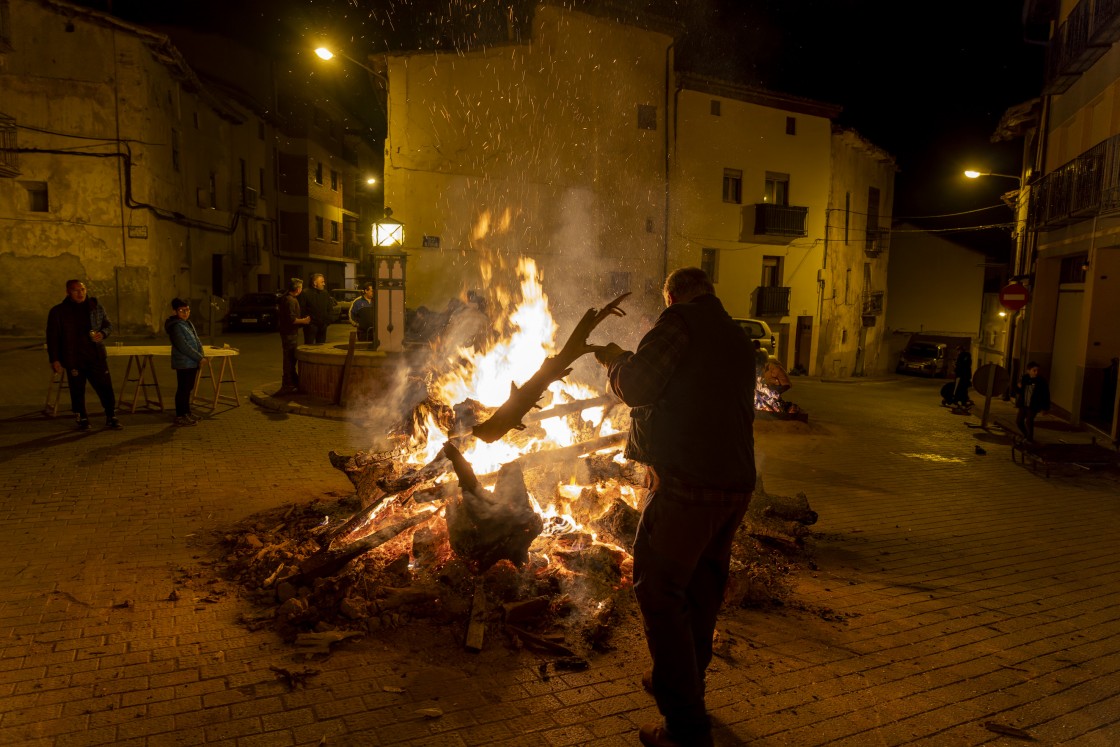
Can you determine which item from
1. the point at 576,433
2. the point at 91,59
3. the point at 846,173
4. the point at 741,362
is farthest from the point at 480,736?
the point at 846,173

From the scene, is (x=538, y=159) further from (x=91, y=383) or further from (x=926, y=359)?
(x=926, y=359)

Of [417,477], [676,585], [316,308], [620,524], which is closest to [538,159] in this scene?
[316,308]

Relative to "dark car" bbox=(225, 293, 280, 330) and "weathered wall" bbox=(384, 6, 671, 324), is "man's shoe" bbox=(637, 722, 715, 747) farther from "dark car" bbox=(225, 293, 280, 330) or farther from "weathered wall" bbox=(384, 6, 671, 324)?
"dark car" bbox=(225, 293, 280, 330)

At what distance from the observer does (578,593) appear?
464 cm

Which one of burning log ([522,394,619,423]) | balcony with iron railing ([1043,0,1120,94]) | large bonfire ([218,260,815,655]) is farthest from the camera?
balcony with iron railing ([1043,0,1120,94])

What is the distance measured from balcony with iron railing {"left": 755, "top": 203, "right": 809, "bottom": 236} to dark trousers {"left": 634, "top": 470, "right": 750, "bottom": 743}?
25.3 metres

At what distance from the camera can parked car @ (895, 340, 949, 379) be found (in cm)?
3081

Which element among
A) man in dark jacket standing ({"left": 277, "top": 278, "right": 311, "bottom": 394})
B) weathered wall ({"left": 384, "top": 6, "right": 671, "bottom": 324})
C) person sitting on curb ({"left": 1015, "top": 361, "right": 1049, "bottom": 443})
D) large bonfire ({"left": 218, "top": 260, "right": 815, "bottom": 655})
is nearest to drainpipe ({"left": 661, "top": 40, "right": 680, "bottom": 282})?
weathered wall ({"left": 384, "top": 6, "right": 671, "bottom": 324})

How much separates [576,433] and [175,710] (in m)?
4.17

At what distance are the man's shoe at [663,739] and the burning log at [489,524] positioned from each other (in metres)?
1.83

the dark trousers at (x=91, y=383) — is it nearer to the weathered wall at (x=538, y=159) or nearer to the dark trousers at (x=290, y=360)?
the dark trousers at (x=290, y=360)

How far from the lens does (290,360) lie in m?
12.1

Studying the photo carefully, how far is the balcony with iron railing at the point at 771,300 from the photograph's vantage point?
27.6 m

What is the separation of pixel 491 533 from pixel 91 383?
24.1ft
